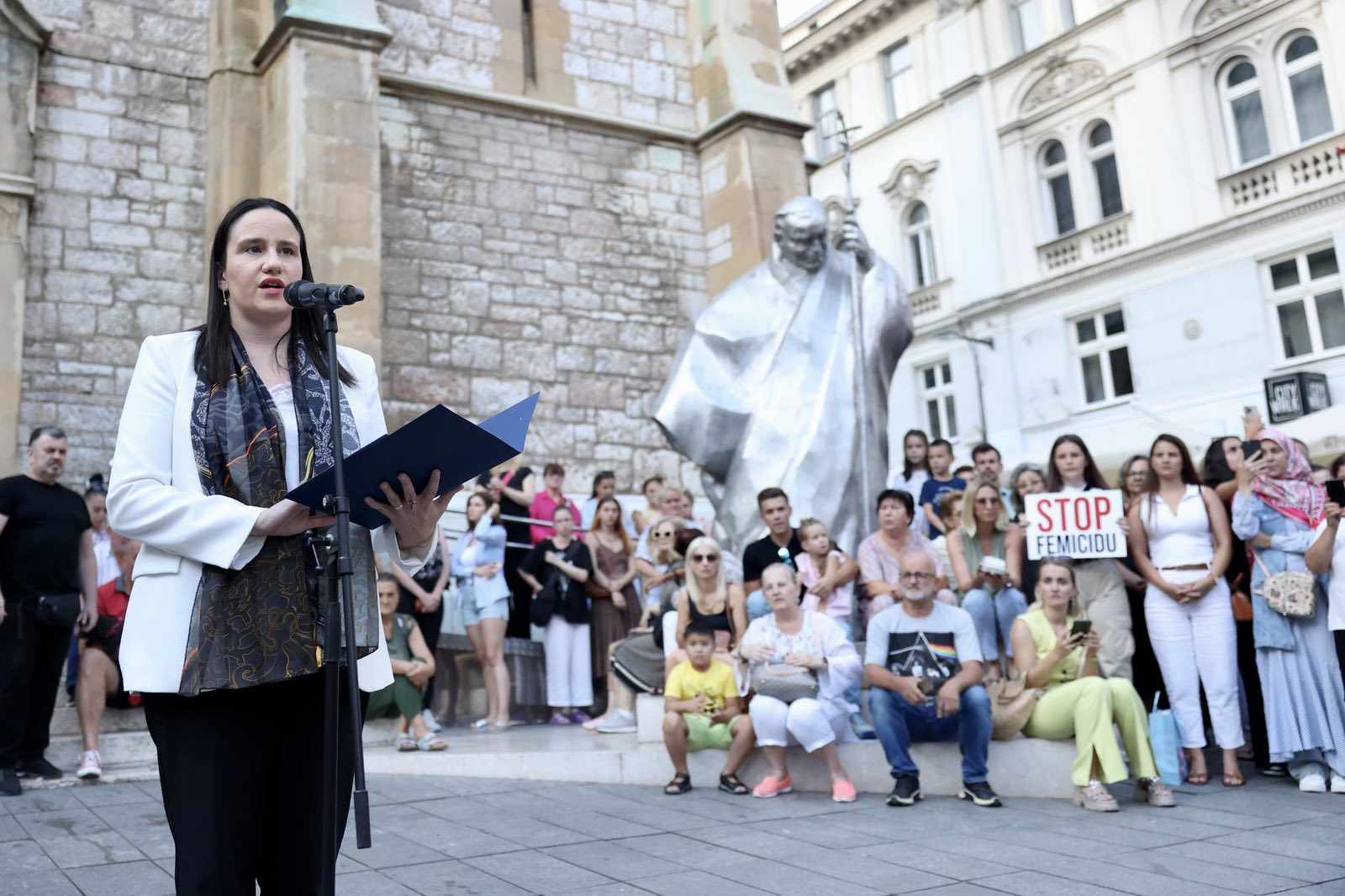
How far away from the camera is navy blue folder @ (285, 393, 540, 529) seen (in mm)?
1899

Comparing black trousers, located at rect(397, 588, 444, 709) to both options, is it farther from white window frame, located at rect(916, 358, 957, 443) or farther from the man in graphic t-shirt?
white window frame, located at rect(916, 358, 957, 443)

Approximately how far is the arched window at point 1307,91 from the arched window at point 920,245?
812 cm

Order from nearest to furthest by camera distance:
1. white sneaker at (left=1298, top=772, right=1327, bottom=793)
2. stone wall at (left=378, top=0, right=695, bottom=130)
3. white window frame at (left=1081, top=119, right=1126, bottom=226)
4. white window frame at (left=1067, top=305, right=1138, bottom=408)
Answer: white sneaker at (left=1298, top=772, right=1327, bottom=793), stone wall at (left=378, top=0, right=695, bottom=130), white window frame at (left=1067, top=305, right=1138, bottom=408), white window frame at (left=1081, top=119, right=1126, bottom=226)

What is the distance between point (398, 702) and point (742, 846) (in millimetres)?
3178

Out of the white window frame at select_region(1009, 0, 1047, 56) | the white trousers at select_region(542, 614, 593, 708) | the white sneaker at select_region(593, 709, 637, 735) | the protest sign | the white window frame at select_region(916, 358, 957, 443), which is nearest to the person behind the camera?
the protest sign

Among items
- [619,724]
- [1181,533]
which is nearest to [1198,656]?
[1181,533]

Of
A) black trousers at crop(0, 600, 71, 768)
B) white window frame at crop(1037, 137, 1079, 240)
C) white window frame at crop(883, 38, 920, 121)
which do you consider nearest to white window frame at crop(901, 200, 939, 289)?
white window frame at crop(883, 38, 920, 121)

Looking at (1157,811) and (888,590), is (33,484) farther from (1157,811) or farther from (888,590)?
(1157,811)

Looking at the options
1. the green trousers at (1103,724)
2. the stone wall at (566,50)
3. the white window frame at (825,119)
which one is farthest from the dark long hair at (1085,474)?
the white window frame at (825,119)

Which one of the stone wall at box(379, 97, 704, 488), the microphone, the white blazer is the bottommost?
the white blazer

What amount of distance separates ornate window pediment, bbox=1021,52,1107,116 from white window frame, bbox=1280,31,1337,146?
11.3 ft

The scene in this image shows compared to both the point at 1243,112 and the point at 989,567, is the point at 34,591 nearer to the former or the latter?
the point at 989,567

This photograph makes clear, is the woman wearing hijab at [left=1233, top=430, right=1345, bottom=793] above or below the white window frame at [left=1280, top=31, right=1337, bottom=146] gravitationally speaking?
below

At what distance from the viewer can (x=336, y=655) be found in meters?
1.93
